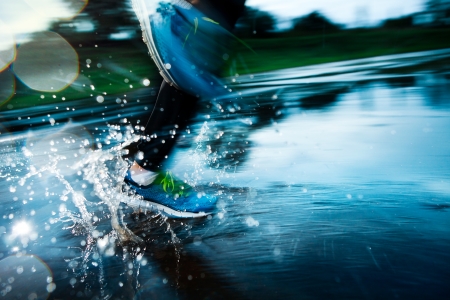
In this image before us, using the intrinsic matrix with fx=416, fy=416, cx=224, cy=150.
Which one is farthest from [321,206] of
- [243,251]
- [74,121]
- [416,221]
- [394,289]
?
[74,121]

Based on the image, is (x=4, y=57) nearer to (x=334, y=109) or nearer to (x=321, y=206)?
(x=334, y=109)

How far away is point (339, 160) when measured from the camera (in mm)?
2434

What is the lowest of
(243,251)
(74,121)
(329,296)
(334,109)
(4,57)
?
(4,57)

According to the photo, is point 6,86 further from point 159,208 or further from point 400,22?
point 400,22

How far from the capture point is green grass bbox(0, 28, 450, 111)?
8.31 m

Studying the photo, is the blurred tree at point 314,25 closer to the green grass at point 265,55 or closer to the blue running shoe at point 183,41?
the green grass at point 265,55

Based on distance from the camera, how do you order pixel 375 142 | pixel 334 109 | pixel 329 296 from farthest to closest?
pixel 334 109 < pixel 375 142 < pixel 329 296

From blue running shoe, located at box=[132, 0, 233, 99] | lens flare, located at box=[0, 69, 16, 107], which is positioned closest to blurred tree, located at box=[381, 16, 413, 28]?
lens flare, located at box=[0, 69, 16, 107]

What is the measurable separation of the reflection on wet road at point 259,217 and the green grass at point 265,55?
4388 millimetres

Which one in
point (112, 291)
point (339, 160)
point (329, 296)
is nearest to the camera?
point (329, 296)

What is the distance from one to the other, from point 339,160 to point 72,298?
1675 millimetres

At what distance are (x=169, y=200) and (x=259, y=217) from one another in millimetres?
405

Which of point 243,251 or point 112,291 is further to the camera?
point 243,251

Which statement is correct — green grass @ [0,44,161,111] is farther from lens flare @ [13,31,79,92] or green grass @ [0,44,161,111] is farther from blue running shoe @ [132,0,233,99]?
blue running shoe @ [132,0,233,99]
